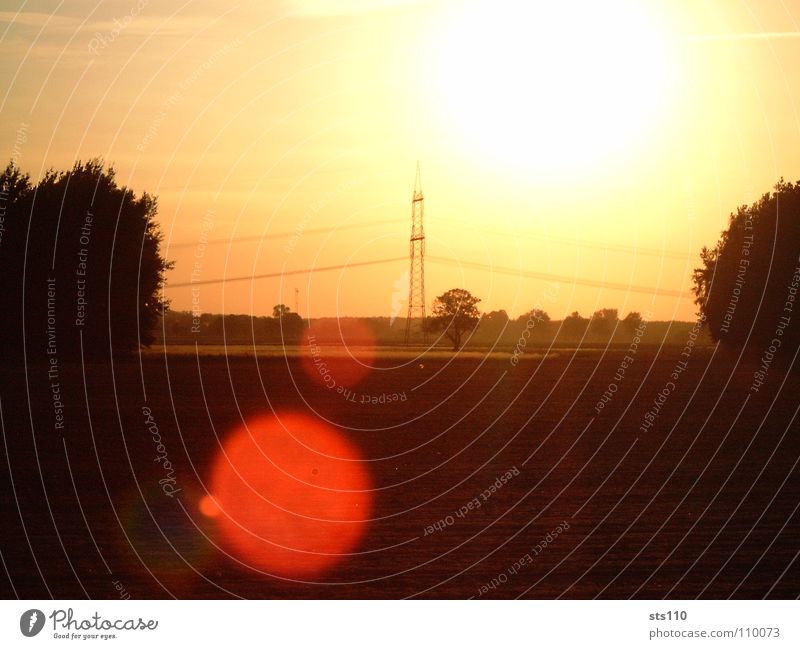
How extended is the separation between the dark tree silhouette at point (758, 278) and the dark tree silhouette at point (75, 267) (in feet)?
90.7

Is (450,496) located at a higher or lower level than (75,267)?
lower

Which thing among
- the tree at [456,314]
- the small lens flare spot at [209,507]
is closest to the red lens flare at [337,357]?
the tree at [456,314]

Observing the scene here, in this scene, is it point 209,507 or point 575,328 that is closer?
point 209,507

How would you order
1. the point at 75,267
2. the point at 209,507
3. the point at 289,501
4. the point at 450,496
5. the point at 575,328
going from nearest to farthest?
the point at 209,507
the point at 289,501
the point at 450,496
the point at 75,267
the point at 575,328

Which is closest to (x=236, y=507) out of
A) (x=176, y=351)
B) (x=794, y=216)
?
(x=794, y=216)

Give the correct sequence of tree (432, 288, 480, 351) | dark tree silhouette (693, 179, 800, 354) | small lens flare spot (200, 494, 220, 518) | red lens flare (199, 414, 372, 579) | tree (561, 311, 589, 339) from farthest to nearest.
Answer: tree (561, 311, 589, 339) < tree (432, 288, 480, 351) < dark tree silhouette (693, 179, 800, 354) < small lens flare spot (200, 494, 220, 518) < red lens flare (199, 414, 372, 579)

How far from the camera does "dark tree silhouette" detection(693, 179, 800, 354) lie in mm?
50969

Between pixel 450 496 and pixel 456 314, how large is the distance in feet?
279

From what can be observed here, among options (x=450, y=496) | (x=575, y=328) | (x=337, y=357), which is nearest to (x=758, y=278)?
(x=337, y=357)

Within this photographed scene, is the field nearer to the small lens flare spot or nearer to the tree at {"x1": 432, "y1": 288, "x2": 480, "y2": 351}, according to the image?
the small lens flare spot

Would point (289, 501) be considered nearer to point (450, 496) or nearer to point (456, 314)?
point (450, 496)

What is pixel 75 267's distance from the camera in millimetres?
48438

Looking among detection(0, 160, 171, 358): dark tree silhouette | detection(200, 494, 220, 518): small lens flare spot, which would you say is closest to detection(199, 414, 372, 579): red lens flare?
detection(200, 494, 220, 518): small lens flare spot

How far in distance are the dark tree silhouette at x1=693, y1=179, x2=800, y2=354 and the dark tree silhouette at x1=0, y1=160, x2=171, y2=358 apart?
27640 millimetres
